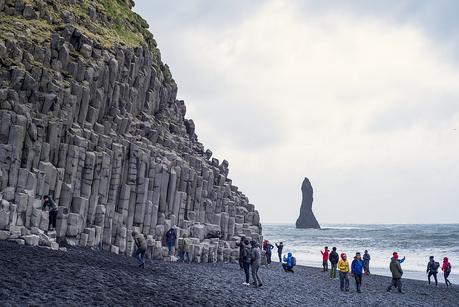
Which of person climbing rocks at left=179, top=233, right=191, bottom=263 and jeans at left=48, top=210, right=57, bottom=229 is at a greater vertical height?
jeans at left=48, top=210, right=57, bottom=229

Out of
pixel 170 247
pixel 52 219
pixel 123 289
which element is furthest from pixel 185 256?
pixel 123 289

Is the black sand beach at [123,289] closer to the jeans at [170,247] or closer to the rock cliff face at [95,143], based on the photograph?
the rock cliff face at [95,143]

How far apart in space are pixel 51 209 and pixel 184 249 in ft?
45.1

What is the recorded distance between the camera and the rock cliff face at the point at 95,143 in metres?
31.5

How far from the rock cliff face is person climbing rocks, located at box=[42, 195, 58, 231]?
0.46 meters

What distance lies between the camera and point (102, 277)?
20.5 metres

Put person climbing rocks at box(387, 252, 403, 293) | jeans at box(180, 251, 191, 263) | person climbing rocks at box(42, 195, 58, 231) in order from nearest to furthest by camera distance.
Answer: person climbing rocks at box(42, 195, 58, 231)
person climbing rocks at box(387, 252, 403, 293)
jeans at box(180, 251, 191, 263)

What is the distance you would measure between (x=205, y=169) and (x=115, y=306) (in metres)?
35.2

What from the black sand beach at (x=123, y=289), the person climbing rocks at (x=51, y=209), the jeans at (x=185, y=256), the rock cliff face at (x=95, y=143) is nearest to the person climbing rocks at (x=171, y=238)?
the rock cliff face at (x=95, y=143)

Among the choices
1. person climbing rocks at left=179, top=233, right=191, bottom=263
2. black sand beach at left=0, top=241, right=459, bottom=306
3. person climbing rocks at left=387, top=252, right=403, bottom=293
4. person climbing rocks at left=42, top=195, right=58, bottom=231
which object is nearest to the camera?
black sand beach at left=0, top=241, right=459, bottom=306

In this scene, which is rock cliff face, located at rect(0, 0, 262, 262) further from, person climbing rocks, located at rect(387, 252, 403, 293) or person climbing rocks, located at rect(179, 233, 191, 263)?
person climbing rocks, located at rect(387, 252, 403, 293)

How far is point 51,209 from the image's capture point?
31781mm

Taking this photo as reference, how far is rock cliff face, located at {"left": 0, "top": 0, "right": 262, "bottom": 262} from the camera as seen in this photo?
31.5 m

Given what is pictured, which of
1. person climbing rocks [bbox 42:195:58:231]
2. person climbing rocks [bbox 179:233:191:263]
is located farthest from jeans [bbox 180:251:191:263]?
person climbing rocks [bbox 42:195:58:231]
